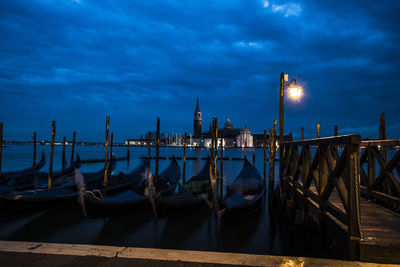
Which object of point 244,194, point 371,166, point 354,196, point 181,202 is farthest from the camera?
point 244,194

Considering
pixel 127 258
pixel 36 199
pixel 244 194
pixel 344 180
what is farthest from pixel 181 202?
pixel 344 180

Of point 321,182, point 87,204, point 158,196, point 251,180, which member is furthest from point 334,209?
point 251,180

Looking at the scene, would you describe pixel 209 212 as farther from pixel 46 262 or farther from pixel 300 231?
pixel 46 262

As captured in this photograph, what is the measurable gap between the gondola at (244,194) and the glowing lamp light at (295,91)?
3118mm

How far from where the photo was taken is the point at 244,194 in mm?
8625

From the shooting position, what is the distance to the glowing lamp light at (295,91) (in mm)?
6480

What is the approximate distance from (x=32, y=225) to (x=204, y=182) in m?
5.71

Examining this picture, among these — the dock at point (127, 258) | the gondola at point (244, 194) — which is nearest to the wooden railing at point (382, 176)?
the dock at point (127, 258)

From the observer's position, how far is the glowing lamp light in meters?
6.48

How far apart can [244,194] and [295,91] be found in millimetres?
4093

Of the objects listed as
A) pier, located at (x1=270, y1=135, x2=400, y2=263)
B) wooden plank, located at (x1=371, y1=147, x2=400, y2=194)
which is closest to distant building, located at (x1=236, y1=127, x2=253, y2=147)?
pier, located at (x1=270, y1=135, x2=400, y2=263)

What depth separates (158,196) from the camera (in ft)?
19.5

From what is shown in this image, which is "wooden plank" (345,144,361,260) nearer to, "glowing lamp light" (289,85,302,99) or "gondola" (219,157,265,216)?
"gondola" (219,157,265,216)

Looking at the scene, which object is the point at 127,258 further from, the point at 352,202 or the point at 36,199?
the point at 36,199
